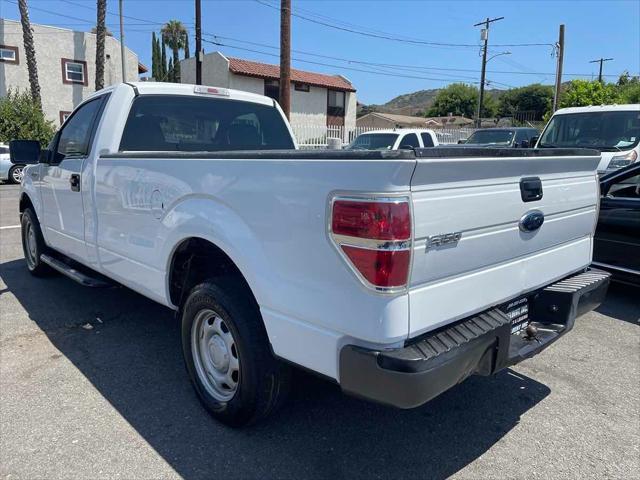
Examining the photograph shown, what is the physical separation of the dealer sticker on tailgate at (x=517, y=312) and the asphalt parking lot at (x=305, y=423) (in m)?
0.64

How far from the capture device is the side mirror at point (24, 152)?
5234 mm

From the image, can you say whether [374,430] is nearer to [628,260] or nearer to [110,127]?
[110,127]

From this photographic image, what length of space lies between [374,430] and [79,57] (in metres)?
31.8

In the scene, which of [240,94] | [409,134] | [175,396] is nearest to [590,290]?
[175,396]

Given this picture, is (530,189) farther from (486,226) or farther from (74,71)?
(74,71)

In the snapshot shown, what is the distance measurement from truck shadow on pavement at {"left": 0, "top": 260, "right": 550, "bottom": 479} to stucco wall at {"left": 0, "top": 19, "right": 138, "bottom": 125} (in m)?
28.1

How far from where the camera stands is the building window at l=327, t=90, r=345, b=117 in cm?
4250

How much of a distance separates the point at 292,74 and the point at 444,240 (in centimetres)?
3894

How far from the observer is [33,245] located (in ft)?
20.0

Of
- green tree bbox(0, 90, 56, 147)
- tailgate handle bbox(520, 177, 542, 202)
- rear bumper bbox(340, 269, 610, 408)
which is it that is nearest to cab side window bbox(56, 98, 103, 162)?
rear bumper bbox(340, 269, 610, 408)

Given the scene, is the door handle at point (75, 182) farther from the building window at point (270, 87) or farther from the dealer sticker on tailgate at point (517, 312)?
the building window at point (270, 87)

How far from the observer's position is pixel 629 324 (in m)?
4.88

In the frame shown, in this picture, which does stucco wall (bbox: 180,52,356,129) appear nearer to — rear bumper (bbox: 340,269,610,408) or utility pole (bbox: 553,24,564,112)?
utility pole (bbox: 553,24,564,112)

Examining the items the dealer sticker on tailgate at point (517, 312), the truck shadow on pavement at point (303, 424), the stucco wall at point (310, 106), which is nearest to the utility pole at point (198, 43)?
the truck shadow on pavement at point (303, 424)
